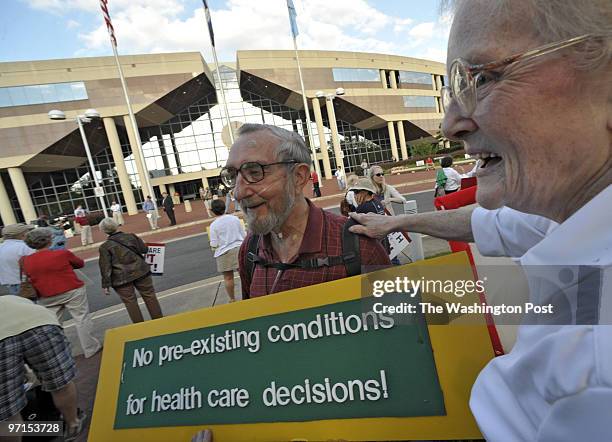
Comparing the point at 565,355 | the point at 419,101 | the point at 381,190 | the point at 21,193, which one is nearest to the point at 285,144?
the point at 565,355

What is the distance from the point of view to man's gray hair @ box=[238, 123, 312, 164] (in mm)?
1597

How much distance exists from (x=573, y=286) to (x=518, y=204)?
0.23m

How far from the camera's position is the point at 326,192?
66.9 feet

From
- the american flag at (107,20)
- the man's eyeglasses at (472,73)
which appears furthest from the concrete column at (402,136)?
the man's eyeglasses at (472,73)

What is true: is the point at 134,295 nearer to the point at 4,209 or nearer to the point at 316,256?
the point at 316,256

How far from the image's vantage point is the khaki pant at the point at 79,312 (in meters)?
4.05

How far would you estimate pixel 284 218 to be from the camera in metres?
1.61

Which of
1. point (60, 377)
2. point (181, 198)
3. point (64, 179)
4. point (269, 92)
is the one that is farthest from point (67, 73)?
point (60, 377)

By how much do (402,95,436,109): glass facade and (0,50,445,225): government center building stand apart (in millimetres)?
122

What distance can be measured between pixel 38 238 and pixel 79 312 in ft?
3.74

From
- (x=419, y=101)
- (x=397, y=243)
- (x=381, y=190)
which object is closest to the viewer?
(x=397, y=243)

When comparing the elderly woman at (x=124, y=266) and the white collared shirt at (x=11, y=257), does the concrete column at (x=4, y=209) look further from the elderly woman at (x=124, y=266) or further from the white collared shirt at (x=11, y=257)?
the elderly woman at (x=124, y=266)

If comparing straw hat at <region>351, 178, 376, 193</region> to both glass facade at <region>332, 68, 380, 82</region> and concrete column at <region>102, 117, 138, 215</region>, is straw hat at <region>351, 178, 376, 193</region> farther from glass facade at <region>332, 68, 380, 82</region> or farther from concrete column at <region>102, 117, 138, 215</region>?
glass facade at <region>332, 68, 380, 82</region>

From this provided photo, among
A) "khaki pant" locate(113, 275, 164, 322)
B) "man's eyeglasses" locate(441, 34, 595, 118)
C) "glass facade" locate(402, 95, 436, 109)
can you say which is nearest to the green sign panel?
"man's eyeglasses" locate(441, 34, 595, 118)
